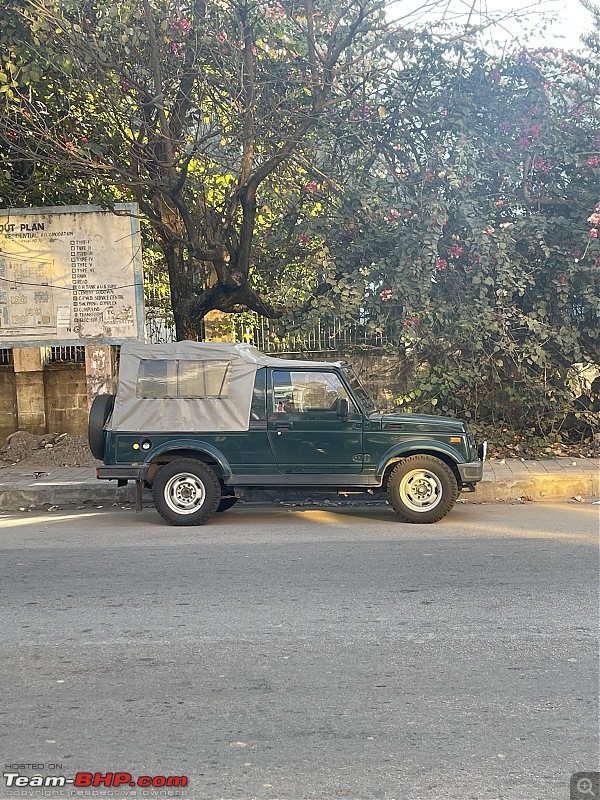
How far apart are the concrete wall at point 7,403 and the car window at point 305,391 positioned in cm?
704

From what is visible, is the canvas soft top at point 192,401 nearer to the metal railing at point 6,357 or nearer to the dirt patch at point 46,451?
the dirt patch at point 46,451

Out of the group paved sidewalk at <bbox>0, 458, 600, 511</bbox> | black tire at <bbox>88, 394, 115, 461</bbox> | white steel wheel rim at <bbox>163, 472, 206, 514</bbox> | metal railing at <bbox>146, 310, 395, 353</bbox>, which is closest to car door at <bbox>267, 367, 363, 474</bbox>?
white steel wheel rim at <bbox>163, 472, 206, 514</bbox>

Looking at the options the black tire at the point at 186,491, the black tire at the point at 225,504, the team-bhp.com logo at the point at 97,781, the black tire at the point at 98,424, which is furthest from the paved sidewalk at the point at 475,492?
the team-bhp.com logo at the point at 97,781

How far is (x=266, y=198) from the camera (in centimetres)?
1388

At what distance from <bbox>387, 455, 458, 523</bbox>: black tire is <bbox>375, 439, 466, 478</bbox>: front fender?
0.11m

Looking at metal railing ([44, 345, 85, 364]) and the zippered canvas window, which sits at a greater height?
metal railing ([44, 345, 85, 364])

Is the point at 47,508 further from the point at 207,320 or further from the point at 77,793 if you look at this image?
the point at 77,793

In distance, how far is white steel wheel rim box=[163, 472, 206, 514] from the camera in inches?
366

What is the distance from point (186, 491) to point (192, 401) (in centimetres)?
100

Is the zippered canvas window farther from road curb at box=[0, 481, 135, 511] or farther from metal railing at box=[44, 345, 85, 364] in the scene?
metal railing at box=[44, 345, 85, 364]

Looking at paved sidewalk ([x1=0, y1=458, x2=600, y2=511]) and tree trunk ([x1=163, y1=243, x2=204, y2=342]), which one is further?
tree trunk ([x1=163, y1=243, x2=204, y2=342])

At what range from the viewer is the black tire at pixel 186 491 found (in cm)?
927

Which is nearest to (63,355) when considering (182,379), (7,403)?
(7,403)

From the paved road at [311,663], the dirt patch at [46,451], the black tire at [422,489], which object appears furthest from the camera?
the dirt patch at [46,451]
